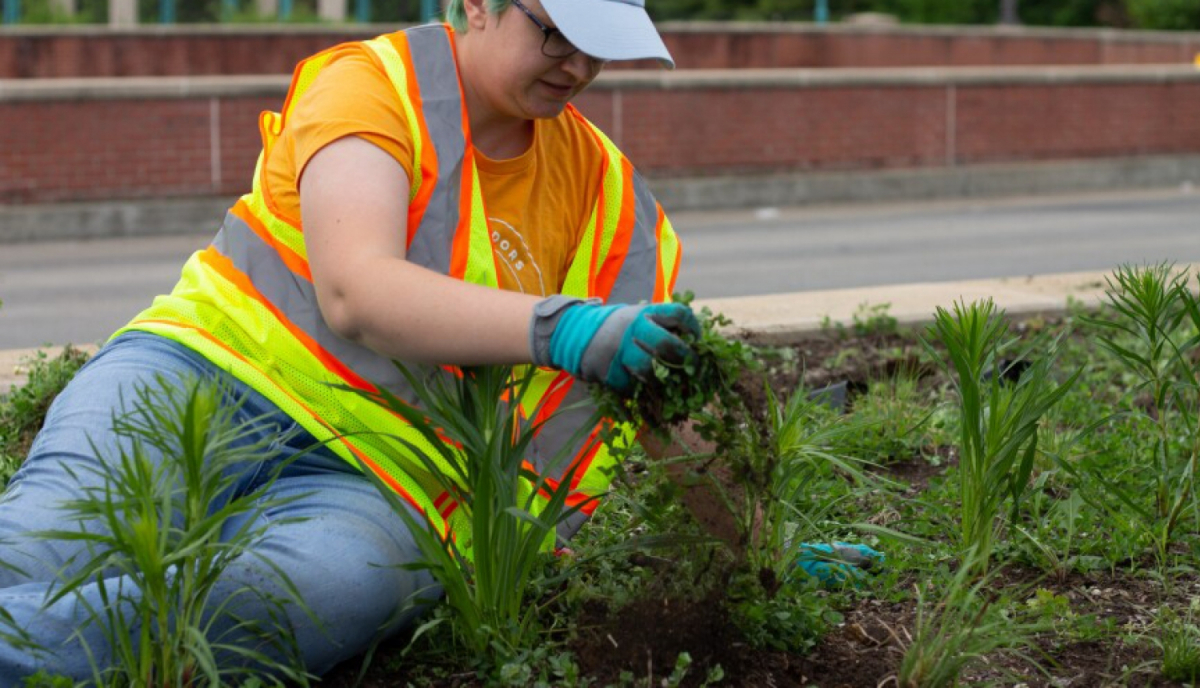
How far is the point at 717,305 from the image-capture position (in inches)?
239

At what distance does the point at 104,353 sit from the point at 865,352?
2.92 m

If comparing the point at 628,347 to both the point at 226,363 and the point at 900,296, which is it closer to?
the point at 226,363

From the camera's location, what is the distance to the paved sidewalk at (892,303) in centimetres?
572

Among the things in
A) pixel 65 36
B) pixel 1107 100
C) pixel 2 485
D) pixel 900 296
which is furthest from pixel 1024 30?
pixel 2 485

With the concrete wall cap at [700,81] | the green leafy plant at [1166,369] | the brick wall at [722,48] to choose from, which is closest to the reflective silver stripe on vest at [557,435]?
the green leafy plant at [1166,369]

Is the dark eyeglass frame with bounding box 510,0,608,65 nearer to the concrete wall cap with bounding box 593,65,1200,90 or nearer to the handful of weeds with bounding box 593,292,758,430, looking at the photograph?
the handful of weeds with bounding box 593,292,758,430

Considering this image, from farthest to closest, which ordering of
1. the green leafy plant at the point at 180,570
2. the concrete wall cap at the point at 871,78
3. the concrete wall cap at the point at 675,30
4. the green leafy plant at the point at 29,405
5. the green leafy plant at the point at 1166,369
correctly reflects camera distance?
the concrete wall cap at the point at 675,30 < the concrete wall cap at the point at 871,78 < the green leafy plant at the point at 29,405 < the green leafy plant at the point at 1166,369 < the green leafy plant at the point at 180,570

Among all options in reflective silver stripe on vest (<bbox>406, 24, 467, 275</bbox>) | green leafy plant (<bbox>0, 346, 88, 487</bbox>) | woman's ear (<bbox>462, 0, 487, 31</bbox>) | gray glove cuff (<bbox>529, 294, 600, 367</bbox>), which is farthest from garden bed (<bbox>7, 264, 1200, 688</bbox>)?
green leafy plant (<bbox>0, 346, 88, 487</bbox>)

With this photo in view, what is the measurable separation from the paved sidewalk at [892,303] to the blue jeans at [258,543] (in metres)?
2.22

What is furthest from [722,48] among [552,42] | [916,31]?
[552,42]

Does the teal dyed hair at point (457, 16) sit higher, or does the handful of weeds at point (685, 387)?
the teal dyed hair at point (457, 16)

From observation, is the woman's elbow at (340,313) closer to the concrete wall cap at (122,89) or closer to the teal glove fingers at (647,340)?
the teal glove fingers at (647,340)

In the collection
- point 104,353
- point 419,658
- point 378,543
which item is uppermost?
point 104,353

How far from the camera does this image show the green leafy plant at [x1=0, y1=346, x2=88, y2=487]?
423 cm
